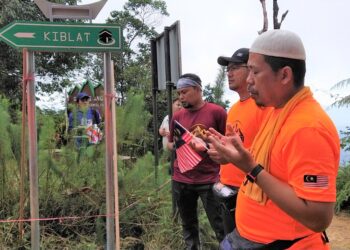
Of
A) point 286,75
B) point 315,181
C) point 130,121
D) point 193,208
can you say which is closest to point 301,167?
point 315,181

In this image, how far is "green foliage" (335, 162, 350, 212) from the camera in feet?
23.9

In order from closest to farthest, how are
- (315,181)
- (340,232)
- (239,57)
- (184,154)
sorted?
(315,181) → (239,57) → (184,154) → (340,232)

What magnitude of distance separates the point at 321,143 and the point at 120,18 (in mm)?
20711

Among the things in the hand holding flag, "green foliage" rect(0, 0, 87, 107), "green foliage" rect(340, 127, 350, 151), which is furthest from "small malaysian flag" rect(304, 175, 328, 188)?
"green foliage" rect(0, 0, 87, 107)

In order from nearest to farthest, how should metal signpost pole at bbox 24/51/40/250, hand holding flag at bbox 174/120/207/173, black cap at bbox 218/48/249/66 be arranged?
black cap at bbox 218/48/249/66
metal signpost pole at bbox 24/51/40/250
hand holding flag at bbox 174/120/207/173

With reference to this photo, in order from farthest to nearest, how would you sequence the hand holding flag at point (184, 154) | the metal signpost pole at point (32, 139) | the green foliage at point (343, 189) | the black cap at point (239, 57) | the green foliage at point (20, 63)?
1. the green foliage at point (20, 63)
2. the green foliage at point (343, 189)
3. the hand holding flag at point (184, 154)
4. the metal signpost pole at point (32, 139)
5. the black cap at point (239, 57)

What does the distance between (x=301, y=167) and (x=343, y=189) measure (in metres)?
6.51

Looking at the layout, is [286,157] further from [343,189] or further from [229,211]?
[343,189]

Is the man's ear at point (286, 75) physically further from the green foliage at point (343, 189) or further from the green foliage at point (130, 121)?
the green foliage at point (343, 189)

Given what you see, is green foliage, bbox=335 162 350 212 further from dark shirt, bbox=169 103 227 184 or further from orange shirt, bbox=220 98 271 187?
orange shirt, bbox=220 98 271 187

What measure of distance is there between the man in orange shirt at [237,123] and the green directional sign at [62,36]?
0.94 m

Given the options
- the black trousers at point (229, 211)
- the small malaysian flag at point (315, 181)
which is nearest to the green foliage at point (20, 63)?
the black trousers at point (229, 211)

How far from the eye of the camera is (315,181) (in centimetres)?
152

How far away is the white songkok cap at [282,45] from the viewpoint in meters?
1.67
